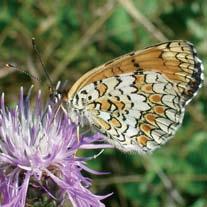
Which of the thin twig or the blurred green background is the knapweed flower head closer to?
the blurred green background

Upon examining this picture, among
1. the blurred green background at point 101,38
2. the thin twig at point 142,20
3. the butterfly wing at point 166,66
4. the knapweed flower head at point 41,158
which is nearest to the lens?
the knapweed flower head at point 41,158

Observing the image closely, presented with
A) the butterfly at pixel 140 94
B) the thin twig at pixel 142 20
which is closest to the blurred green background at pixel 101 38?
Result: the thin twig at pixel 142 20

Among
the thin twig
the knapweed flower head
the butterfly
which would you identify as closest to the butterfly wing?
the butterfly

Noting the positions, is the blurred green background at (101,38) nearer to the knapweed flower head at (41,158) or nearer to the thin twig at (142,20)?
the thin twig at (142,20)

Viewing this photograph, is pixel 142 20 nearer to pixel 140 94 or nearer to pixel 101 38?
pixel 101 38

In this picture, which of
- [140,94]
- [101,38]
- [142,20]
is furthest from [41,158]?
[101,38]
